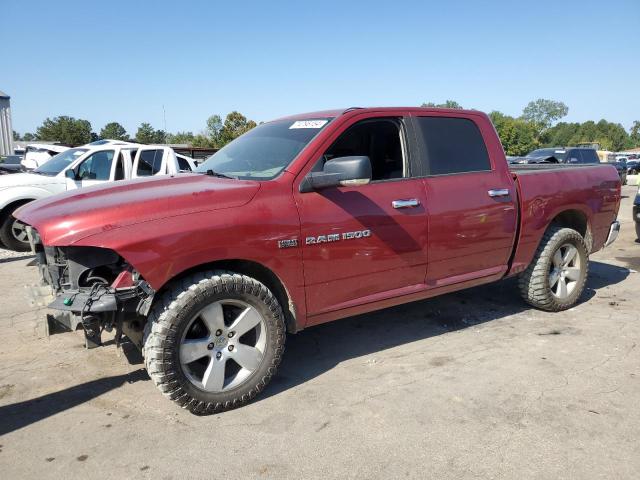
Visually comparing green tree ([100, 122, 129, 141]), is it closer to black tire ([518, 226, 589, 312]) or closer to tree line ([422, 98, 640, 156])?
tree line ([422, 98, 640, 156])

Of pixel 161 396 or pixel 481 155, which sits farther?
pixel 481 155

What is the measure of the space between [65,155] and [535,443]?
959 centimetres

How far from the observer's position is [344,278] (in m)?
3.43

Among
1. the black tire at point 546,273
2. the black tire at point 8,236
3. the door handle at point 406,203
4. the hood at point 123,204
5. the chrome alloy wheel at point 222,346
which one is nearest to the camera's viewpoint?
the hood at point 123,204

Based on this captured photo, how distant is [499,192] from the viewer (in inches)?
166

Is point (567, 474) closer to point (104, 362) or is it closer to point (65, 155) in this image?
point (104, 362)

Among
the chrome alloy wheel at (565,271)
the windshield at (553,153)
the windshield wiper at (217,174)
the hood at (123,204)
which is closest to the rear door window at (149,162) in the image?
the windshield wiper at (217,174)

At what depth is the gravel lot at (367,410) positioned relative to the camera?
2553 millimetres

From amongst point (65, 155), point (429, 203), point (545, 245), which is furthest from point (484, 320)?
point (65, 155)

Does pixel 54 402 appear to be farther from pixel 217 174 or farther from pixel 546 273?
pixel 546 273

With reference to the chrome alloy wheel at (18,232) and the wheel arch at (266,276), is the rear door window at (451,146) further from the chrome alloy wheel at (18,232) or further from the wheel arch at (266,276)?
the chrome alloy wheel at (18,232)

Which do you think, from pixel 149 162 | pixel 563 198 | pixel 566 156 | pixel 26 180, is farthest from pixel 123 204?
pixel 566 156

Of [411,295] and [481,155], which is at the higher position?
[481,155]

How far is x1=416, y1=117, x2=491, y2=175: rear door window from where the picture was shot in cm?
397
